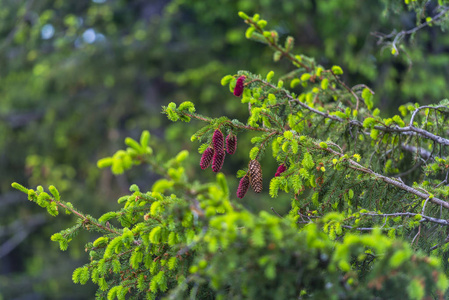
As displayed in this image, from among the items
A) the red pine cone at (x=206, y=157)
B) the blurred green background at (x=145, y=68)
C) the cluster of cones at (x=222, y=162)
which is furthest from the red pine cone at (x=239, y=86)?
the blurred green background at (x=145, y=68)

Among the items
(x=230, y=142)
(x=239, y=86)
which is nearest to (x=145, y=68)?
(x=239, y=86)

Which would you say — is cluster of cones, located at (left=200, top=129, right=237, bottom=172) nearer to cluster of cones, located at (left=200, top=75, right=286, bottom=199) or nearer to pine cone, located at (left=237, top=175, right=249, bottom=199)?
cluster of cones, located at (left=200, top=75, right=286, bottom=199)

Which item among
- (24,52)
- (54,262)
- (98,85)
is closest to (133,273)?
(98,85)

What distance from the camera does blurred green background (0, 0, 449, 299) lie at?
6482 millimetres

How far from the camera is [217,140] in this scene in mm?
2062

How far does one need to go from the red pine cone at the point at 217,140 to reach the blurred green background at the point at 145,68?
178 inches

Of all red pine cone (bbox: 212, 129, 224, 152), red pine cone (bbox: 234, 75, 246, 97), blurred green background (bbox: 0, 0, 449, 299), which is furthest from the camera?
blurred green background (bbox: 0, 0, 449, 299)

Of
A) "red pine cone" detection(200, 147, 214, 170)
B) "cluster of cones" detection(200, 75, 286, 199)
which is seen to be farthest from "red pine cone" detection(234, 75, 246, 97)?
"red pine cone" detection(200, 147, 214, 170)

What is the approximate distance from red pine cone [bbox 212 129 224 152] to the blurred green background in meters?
4.52

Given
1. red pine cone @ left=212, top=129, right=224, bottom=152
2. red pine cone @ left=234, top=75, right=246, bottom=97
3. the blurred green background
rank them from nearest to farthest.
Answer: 1. red pine cone @ left=212, top=129, right=224, bottom=152
2. red pine cone @ left=234, top=75, right=246, bottom=97
3. the blurred green background

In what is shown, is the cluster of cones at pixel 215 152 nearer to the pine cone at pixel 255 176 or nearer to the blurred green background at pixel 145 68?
the pine cone at pixel 255 176

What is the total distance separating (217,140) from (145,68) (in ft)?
19.3

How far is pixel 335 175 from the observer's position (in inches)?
83.5

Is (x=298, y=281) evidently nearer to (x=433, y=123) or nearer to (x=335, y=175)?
(x=335, y=175)
